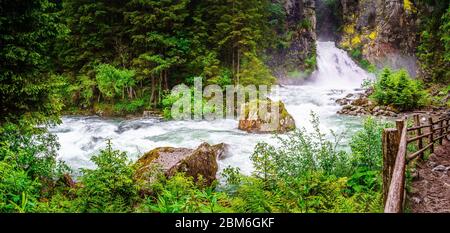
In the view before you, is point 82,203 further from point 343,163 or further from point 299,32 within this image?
point 299,32

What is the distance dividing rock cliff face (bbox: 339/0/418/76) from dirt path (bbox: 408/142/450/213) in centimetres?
3437

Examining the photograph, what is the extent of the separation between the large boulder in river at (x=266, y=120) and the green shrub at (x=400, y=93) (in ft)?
27.9

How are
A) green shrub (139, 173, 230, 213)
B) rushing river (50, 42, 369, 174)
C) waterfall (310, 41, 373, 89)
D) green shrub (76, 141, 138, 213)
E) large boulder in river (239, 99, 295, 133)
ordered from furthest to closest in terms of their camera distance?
1. waterfall (310, 41, 373, 89)
2. large boulder in river (239, 99, 295, 133)
3. rushing river (50, 42, 369, 174)
4. green shrub (76, 141, 138, 213)
5. green shrub (139, 173, 230, 213)

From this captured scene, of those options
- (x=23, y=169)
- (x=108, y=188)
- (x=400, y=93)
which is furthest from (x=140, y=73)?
(x=108, y=188)

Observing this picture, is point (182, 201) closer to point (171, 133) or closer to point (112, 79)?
point (171, 133)

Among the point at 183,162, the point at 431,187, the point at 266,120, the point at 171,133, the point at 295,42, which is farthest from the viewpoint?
the point at 295,42

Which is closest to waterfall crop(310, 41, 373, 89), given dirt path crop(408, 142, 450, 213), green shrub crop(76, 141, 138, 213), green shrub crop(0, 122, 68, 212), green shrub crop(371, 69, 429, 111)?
green shrub crop(371, 69, 429, 111)

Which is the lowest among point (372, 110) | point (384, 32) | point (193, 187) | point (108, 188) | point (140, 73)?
point (193, 187)

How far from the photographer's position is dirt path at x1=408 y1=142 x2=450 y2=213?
19.2 feet

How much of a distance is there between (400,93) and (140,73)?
16.6 m

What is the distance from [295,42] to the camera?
40.3 metres

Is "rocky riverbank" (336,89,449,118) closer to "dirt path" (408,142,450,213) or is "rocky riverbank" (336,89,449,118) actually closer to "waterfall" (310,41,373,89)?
"dirt path" (408,142,450,213)

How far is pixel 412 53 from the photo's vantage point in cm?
3872
